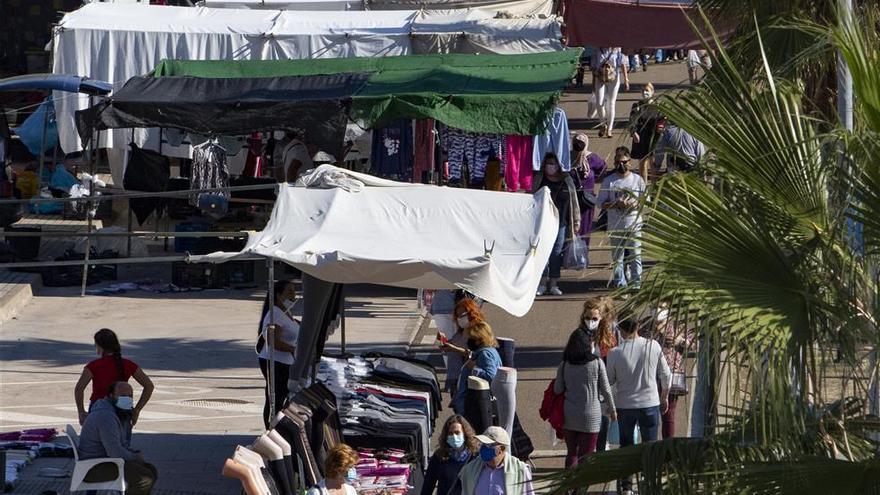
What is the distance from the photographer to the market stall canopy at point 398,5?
25.5 metres

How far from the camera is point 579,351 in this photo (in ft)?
38.7

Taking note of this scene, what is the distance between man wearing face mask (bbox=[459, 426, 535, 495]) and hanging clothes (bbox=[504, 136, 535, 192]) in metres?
9.12

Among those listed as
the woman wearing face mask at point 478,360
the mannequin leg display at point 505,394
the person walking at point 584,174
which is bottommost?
the mannequin leg display at point 505,394

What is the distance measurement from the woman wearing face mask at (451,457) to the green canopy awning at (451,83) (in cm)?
595

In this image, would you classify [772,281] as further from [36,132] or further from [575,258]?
[36,132]

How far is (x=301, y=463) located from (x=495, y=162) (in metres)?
8.39

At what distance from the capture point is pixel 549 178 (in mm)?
18641

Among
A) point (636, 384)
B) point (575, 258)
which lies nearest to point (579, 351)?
point (636, 384)

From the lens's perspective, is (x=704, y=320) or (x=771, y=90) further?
(x=771, y=90)

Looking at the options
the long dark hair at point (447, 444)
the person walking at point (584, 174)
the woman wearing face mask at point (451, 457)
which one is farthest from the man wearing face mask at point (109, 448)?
the person walking at point (584, 174)

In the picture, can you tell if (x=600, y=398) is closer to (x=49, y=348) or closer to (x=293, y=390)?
(x=293, y=390)

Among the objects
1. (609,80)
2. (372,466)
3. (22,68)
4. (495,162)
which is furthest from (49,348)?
(22,68)

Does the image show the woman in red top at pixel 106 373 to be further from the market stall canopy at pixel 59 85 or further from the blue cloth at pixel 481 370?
the market stall canopy at pixel 59 85

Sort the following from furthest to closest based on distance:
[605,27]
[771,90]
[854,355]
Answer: [605,27] → [771,90] → [854,355]
